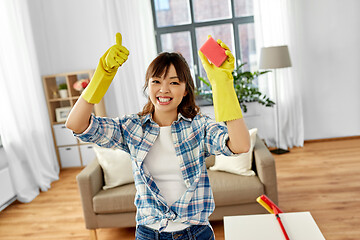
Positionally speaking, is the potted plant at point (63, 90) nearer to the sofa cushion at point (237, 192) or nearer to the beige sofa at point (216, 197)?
the beige sofa at point (216, 197)

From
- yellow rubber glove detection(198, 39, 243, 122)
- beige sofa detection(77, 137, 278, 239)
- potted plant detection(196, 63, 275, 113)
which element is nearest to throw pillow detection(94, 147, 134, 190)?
beige sofa detection(77, 137, 278, 239)

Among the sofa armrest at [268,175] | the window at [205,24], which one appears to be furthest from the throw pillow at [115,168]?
the window at [205,24]

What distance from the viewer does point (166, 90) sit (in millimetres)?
1010

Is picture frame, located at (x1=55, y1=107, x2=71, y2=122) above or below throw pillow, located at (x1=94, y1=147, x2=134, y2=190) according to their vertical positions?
above

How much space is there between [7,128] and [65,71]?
53.6 inches

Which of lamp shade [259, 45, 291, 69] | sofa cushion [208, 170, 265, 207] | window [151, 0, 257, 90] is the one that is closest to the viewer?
sofa cushion [208, 170, 265, 207]

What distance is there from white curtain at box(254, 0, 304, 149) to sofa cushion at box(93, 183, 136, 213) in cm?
242

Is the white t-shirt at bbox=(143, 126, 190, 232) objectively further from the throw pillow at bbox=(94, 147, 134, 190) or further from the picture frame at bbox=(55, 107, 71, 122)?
the picture frame at bbox=(55, 107, 71, 122)

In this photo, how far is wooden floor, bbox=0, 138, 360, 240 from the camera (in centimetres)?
244

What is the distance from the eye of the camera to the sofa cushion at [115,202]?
2.33 m

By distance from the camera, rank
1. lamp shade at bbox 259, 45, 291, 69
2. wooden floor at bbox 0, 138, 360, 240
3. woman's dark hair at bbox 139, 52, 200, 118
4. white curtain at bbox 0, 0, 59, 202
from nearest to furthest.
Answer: woman's dark hair at bbox 139, 52, 200, 118
wooden floor at bbox 0, 138, 360, 240
white curtain at bbox 0, 0, 59, 202
lamp shade at bbox 259, 45, 291, 69

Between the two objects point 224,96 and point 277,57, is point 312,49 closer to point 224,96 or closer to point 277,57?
point 277,57

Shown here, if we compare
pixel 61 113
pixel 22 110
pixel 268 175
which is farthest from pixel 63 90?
pixel 268 175

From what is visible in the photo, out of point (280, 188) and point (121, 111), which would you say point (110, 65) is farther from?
point (121, 111)
